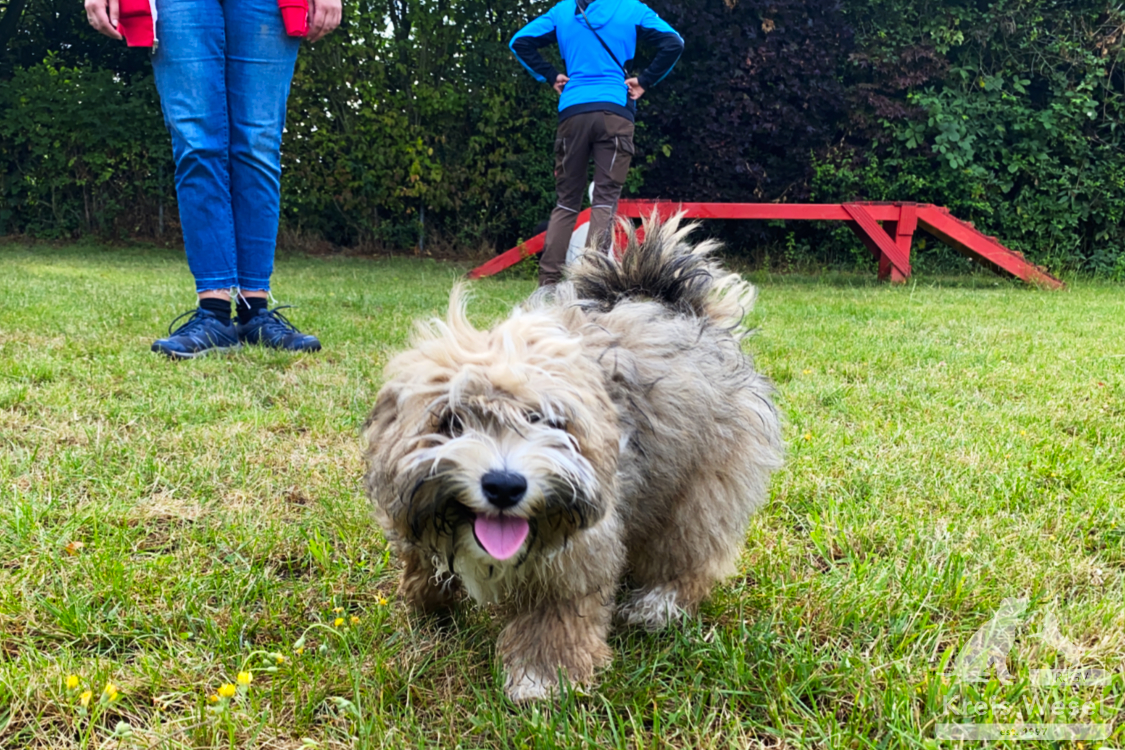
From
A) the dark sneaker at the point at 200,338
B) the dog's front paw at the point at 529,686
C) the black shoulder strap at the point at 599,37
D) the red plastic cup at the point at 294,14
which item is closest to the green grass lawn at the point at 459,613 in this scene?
the dog's front paw at the point at 529,686

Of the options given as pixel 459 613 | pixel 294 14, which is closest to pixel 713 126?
pixel 294 14

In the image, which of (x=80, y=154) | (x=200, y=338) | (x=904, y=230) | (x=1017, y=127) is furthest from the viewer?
(x=80, y=154)

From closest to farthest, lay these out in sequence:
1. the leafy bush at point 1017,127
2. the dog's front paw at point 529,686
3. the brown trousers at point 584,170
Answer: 1. the dog's front paw at point 529,686
2. the brown trousers at point 584,170
3. the leafy bush at point 1017,127

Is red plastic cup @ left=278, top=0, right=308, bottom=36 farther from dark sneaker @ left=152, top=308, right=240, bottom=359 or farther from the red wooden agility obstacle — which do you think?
the red wooden agility obstacle

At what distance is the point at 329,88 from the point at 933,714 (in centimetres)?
1295

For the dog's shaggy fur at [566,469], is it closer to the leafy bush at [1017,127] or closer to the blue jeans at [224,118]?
the blue jeans at [224,118]

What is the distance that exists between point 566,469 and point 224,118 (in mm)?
3528

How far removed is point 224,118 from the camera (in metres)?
4.17

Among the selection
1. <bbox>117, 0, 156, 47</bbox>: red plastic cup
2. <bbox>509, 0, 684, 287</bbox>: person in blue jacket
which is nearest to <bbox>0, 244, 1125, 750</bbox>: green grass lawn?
<bbox>117, 0, 156, 47</bbox>: red plastic cup

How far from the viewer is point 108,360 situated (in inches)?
Answer: 159

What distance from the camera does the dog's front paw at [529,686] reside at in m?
1.70

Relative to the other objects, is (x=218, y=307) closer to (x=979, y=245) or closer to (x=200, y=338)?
(x=200, y=338)

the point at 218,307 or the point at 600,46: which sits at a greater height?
the point at 600,46

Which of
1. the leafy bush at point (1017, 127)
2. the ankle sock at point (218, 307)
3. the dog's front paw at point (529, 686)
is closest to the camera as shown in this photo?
the dog's front paw at point (529, 686)
